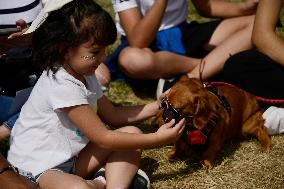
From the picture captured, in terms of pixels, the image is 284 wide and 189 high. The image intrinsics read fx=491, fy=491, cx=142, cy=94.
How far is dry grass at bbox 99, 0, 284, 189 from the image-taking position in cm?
280

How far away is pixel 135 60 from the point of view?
3506 millimetres

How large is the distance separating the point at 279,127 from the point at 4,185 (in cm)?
182

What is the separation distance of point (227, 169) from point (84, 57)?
1155 mm

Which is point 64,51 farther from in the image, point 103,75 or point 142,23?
point 103,75

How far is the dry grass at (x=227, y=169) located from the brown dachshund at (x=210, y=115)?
0.19ft

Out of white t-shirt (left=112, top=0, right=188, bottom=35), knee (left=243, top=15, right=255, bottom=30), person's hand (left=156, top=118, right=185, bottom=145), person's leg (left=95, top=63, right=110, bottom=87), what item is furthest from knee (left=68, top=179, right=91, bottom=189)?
knee (left=243, top=15, right=255, bottom=30)

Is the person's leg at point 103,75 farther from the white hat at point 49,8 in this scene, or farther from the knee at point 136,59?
the white hat at point 49,8

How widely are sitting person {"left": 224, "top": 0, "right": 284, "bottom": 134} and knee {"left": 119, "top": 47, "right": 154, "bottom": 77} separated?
0.55 metres

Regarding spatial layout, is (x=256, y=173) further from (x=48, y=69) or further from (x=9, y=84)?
(x=9, y=84)

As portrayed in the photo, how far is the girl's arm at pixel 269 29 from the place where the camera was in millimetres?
3151

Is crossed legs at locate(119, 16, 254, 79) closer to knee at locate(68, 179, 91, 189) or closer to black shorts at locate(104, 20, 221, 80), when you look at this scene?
black shorts at locate(104, 20, 221, 80)

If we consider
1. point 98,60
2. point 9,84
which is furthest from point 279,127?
point 9,84

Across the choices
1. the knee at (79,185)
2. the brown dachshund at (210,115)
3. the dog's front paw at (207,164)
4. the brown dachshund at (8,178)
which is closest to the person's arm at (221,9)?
the brown dachshund at (210,115)

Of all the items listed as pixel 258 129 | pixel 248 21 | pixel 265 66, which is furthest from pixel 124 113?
pixel 248 21
